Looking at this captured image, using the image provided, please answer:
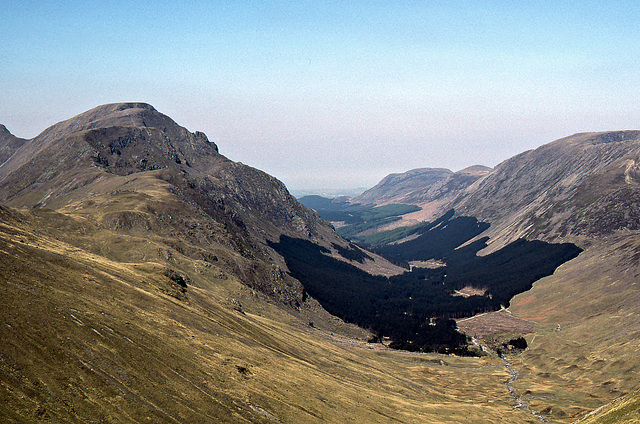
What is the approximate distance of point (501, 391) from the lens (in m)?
173

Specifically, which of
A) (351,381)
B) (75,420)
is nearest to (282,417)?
(75,420)

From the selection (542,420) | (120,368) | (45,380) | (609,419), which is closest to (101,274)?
(120,368)

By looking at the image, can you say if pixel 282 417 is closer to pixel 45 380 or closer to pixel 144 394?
pixel 144 394

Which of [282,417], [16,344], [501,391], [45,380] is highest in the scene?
[16,344]

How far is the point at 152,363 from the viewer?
71938mm

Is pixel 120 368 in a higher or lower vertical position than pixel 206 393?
higher

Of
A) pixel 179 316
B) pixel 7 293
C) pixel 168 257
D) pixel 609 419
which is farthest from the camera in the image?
pixel 168 257

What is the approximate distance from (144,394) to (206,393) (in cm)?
1215

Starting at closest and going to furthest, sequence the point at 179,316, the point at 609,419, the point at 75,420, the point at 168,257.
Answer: the point at 75,420 < the point at 609,419 < the point at 179,316 < the point at 168,257

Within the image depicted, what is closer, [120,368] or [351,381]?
[120,368]

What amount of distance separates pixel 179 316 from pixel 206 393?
36754 mm

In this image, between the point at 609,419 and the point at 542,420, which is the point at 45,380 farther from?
the point at 542,420

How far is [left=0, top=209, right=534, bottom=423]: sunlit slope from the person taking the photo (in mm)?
55000

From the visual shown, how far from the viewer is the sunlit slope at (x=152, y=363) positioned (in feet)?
180
